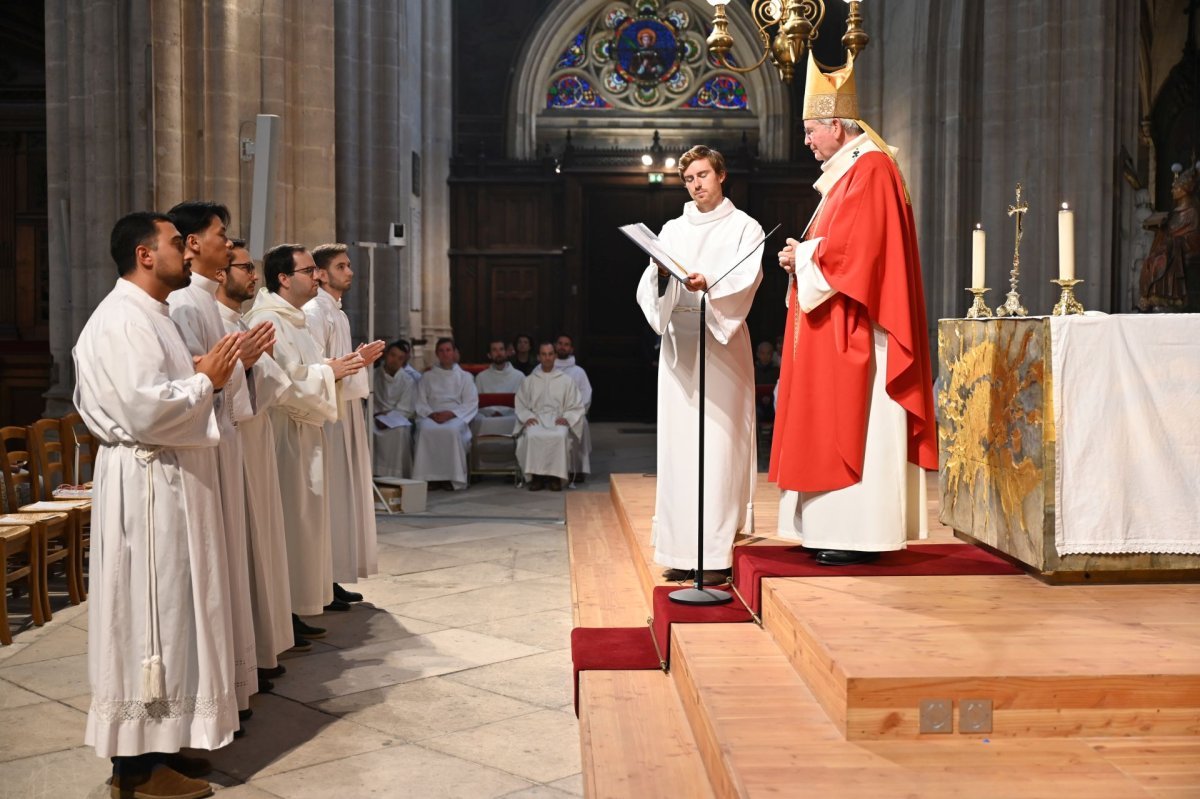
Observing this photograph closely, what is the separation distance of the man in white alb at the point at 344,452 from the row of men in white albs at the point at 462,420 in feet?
17.2

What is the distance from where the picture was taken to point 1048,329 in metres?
4.32

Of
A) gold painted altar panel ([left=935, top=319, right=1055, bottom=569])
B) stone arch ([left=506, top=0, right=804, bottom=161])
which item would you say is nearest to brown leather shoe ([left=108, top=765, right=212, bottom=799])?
gold painted altar panel ([left=935, top=319, right=1055, bottom=569])

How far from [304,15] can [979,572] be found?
20.1 feet

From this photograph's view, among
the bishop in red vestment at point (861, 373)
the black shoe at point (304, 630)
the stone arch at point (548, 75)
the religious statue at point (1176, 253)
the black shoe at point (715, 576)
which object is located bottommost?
the black shoe at point (304, 630)

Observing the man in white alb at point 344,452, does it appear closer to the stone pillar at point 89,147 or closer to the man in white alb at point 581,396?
the stone pillar at point 89,147

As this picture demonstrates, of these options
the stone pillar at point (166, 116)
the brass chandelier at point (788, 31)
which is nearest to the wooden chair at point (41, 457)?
the stone pillar at point (166, 116)

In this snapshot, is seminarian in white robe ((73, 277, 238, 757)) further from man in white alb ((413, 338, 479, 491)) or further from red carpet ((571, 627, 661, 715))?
man in white alb ((413, 338, 479, 491))

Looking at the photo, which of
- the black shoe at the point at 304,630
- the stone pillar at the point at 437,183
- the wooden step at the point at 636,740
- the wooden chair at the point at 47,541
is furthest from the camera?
the stone pillar at the point at 437,183

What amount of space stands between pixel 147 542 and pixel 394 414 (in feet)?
26.9

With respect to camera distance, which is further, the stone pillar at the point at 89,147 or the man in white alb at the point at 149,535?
the stone pillar at the point at 89,147

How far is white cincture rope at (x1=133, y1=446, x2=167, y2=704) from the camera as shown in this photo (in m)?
3.60

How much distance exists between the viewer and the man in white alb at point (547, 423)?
37.5 feet

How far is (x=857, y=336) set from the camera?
14.5ft

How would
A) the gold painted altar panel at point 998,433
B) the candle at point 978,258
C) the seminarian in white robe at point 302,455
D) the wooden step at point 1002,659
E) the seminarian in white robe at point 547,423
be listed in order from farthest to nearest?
the seminarian in white robe at point 547,423 → the seminarian in white robe at point 302,455 → the candle at point 978,258 → the gold painted altar panel at point 998,433 → the wooden step at point 1002,659
